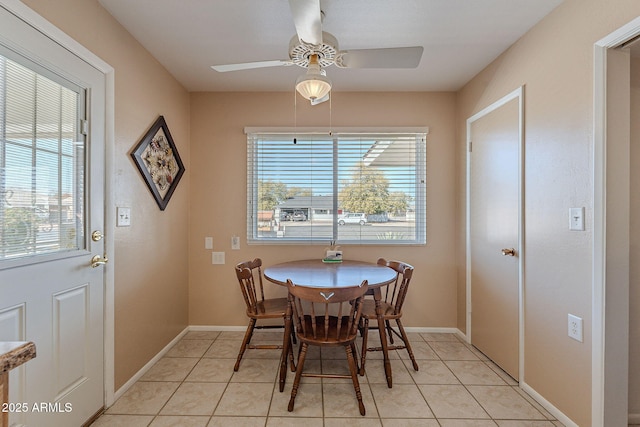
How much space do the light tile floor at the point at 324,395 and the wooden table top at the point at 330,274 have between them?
2.37ft

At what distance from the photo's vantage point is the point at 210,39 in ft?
6.96

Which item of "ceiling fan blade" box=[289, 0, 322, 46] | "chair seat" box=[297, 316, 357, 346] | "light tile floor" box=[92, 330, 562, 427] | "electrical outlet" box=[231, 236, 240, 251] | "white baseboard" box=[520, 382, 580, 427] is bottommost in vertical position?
"light tile floor" box=[92, 330, 562, 427]

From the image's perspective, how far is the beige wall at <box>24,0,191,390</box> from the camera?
1.73m

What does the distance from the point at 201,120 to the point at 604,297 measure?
11.1 ft

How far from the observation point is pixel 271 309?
7.77 ft

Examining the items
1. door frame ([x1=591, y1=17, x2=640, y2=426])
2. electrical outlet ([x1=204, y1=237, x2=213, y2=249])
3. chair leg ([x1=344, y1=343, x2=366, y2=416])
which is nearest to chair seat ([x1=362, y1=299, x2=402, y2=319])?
chair leg ([x1=344, y1=343, x2=366, y2=416])

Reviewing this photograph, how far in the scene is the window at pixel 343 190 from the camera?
9.91 feet

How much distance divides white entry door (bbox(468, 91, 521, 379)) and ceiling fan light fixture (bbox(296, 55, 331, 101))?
145 cm

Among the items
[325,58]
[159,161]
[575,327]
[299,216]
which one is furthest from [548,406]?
[159,161]

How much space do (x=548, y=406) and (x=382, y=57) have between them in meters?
2.38

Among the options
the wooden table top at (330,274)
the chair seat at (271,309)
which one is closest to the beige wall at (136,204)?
the chair seat at (271,309)

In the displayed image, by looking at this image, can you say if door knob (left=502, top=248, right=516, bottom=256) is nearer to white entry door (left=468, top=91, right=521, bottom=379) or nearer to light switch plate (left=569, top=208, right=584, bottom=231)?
white entry door (left=468, top=91, right=521, bottom=379)

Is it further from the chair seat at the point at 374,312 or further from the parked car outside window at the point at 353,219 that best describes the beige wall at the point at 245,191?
the chair seat at the point at 374,312

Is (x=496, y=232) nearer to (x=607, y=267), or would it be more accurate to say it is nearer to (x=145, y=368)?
(x=607, y=267)
